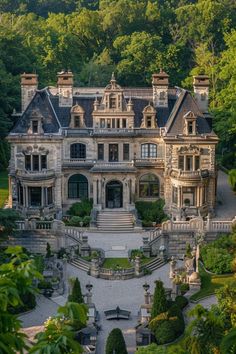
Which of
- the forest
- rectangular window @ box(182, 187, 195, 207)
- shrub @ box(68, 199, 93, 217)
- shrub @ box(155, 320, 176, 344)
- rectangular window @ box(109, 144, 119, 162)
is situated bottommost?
shrub @ box(155, 320, 176, 344)

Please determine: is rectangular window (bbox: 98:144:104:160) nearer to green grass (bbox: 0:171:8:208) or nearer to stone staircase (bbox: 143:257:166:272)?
green grass (bbox: 0:171:8:208)

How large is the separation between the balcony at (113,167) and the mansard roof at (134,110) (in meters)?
2.95

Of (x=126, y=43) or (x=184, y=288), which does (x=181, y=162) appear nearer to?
(x=184, y=288)

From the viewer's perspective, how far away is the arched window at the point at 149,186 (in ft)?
198

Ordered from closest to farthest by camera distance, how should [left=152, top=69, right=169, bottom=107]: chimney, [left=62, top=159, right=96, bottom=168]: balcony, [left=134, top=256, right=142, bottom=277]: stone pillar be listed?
[left=134, top=256, right=142, bottom=277]: stone pillar
[left=62, top=159, right=96, bottom=168]: balcony
[left=152, top=69, right=169, bottom=107]: chimney

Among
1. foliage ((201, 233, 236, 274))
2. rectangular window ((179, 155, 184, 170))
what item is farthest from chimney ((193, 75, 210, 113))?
foliage ((201, 233, 236, 274))

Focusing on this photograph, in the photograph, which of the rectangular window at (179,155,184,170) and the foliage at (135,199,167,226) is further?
the rectangular window at (179,155,184,170)

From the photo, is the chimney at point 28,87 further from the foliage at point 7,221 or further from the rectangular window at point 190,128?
the foliage at point 7,221

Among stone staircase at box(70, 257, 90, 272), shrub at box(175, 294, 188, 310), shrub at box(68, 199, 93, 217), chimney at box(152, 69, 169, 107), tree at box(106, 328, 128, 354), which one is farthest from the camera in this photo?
chimney at box(152, 69, 169, 107)

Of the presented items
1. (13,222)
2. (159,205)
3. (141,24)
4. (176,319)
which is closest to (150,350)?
(176,319)

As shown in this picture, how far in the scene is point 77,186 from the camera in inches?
2373

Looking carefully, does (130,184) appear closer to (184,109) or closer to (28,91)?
(184,109)

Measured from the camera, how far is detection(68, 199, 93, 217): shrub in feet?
194

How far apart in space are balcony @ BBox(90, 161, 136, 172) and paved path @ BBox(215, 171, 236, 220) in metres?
7.28
